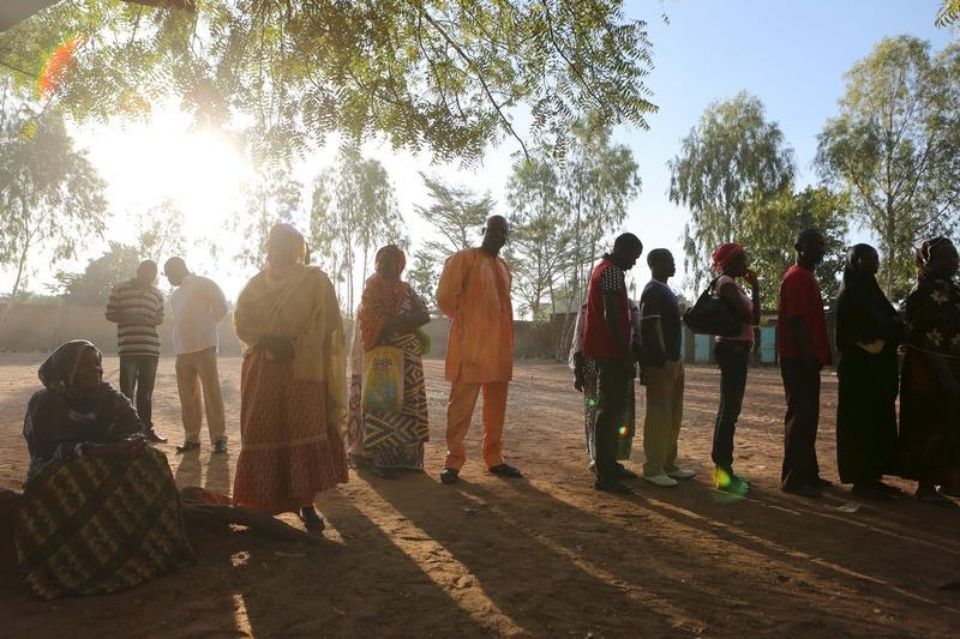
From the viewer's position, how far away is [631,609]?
3010mm

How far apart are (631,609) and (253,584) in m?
1.75

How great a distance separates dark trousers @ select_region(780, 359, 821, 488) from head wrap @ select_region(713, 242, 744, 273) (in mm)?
858

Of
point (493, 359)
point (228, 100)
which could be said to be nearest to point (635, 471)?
point (493, 359)

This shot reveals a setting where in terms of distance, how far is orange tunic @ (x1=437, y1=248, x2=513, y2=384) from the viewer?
223 inches

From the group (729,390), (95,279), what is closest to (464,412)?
(729,390)

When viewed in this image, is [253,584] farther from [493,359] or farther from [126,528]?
[493,359]

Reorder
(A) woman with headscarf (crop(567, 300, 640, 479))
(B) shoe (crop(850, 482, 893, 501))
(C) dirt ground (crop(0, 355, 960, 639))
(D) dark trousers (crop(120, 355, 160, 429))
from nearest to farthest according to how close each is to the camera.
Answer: (C) dirt ground (crop(0, 355, 960, 639)) < (B) shoe (crop(850, 482, 893, 501)) < (A) woman with headscarf (crop(567, 300, 640, 479)) < (D) dark trousers (crop(120, 355, 160, 429))

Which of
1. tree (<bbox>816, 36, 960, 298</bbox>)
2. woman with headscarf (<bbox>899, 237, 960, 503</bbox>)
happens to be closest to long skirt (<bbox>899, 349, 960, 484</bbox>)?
woman with headscarf (<bbox>899, 237, 960, 503</bbox>)

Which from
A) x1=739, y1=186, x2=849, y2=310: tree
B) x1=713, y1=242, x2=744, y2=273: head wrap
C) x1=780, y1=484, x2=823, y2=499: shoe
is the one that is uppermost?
x1=739, y1=186, x2=849, y2=310: tree

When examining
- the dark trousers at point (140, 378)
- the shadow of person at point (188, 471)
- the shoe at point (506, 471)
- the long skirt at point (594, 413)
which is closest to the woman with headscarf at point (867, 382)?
the long skirt at point (594, 413)

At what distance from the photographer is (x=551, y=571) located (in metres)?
3.51

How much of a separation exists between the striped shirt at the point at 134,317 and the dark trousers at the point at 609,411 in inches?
187

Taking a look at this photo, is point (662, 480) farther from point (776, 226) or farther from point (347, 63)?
point (776, 226)

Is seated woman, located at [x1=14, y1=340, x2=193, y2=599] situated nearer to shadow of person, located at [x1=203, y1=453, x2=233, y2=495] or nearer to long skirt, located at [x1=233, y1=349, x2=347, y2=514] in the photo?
long skirt, located at [x1=233, y1=349, x2=347, y2=514]
